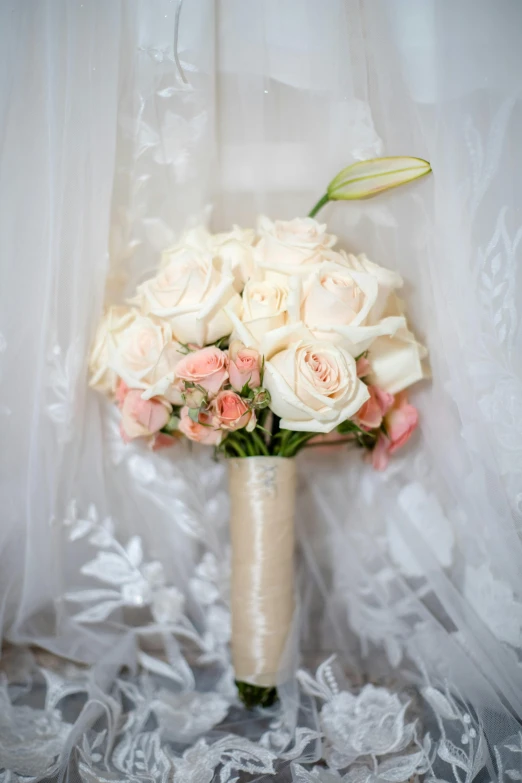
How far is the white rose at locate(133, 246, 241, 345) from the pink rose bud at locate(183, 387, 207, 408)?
68mm

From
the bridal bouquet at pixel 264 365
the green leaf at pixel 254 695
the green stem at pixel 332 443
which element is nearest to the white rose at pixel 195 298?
the bridal bouquet at pixel 264 365

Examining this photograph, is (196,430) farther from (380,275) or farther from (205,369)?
(380,275)

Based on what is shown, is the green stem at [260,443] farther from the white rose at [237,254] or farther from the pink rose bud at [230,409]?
the white rose at [237,254]

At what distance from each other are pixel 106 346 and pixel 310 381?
0.29 meters

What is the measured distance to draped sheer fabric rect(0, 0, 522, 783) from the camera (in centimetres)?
79

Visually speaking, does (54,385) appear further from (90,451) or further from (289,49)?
(289,49)

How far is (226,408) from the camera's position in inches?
30.1

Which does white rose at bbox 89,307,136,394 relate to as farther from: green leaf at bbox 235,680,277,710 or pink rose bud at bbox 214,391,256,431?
green leaf at bbox 235,680,277,710

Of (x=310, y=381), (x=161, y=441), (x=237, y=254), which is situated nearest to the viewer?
(x=310, y=381)

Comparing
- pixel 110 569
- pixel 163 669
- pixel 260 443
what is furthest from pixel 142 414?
pixel 163 669

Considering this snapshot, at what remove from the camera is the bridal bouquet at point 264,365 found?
76 cm

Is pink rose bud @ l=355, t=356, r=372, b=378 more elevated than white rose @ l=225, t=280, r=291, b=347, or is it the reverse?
white rose @ l=225, t=280, r=291, b=347

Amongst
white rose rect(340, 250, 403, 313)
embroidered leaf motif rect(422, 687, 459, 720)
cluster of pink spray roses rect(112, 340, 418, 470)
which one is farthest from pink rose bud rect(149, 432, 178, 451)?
embroidered leaf motif rect(422, 687, 459, 720)

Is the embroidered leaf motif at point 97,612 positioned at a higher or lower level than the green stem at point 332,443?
lower
